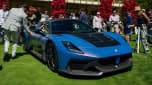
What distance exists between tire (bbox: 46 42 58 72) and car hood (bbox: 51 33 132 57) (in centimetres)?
30

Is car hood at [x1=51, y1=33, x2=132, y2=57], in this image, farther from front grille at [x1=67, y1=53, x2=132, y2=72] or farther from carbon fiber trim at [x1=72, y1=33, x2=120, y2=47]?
front grille at [x1=67, y1=53, x2=132, y2=72]

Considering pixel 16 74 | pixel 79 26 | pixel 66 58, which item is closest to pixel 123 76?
pixel 66 58

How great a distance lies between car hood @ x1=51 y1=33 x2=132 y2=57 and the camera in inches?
153

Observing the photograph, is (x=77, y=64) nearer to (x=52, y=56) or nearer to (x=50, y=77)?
(x=50, y=77)

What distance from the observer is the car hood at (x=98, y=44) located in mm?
3895

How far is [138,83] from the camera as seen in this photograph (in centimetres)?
373

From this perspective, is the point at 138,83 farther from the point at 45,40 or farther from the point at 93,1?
the point at 93,1

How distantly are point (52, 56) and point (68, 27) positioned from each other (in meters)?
1.10

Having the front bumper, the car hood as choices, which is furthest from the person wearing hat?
the front bumper

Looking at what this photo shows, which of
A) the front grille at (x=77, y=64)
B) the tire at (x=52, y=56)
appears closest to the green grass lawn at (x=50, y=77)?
the tire at (x=52, y=56)

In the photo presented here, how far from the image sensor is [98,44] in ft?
13.6

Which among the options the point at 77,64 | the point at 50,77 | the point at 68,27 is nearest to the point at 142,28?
the point at 68,27

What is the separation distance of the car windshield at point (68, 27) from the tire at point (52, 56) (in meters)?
0.53

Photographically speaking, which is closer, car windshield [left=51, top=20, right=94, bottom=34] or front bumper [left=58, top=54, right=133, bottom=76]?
front bumper [left=58, top=54, right=133, bottom=76]
